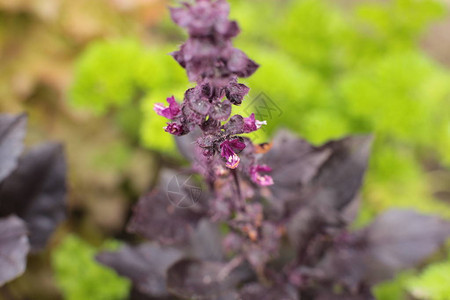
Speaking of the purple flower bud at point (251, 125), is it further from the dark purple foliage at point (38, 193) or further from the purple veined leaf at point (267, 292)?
the dark purple foliage at point (38, 193)

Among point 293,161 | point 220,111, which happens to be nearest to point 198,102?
point 220,111

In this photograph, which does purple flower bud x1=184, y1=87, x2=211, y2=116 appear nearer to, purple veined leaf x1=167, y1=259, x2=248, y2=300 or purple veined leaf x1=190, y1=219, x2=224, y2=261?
purple veined leaf x1=167, y1=259, x2=248, y2=300

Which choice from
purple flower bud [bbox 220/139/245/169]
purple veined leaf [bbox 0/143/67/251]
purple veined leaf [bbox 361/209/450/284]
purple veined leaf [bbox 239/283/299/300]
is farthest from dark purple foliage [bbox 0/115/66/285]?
purple veined leaf [bbox 361/209/450/284]

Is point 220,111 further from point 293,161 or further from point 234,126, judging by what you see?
point 293,161

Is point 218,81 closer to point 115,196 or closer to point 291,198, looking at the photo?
point 291,198

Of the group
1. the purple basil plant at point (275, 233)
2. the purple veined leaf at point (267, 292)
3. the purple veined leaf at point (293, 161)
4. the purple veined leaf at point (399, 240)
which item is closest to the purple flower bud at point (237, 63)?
the purple basil plant at point (275, 233)

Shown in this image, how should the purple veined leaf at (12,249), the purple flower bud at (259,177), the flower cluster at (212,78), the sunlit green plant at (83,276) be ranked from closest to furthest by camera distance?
1. the flower cluster at (212,78)
2. the purple flower bud at (259,177)
3. the purple veined leaf at (12,249)
4. the sunlit green plant at (83,276)

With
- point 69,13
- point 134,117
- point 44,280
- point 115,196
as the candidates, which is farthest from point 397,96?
point 44,280
